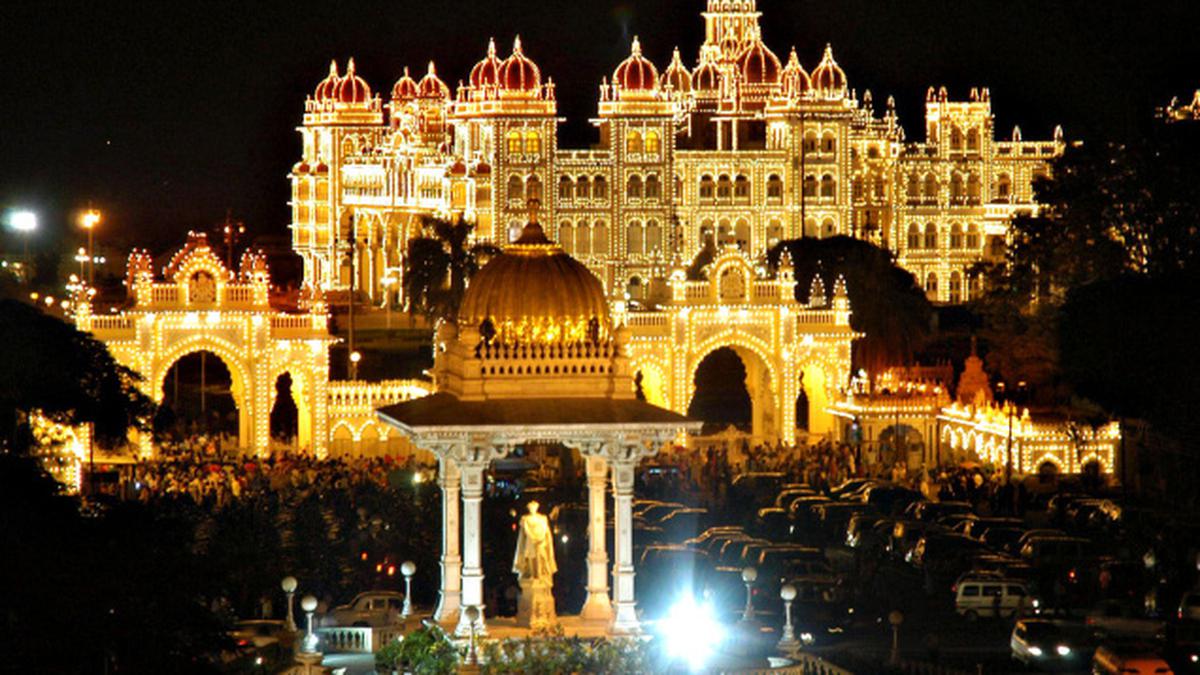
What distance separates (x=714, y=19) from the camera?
108812 millimetres

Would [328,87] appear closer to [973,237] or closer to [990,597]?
[973,237]

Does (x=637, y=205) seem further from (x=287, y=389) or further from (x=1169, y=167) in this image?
(x=1169, y=167)

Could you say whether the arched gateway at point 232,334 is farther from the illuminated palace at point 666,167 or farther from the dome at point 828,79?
the dome at point 828,79

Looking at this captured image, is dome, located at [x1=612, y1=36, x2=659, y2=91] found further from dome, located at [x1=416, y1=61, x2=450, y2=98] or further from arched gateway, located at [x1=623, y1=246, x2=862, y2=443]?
arched gateway, located at [x1=623, y1=246, x2=862, y2=443]

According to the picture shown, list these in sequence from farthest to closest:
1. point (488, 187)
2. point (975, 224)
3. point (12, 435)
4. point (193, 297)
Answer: point (975, 224) → point (488, 187) → point (193, 297) → point (12, 435)

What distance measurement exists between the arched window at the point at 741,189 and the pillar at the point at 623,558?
7178 cm

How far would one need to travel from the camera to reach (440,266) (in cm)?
7062

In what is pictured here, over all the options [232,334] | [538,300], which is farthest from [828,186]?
[538,300]

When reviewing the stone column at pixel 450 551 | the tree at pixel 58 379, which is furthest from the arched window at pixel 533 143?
the stone column at pixel 450 551

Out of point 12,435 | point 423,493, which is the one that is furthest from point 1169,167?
point 12,435

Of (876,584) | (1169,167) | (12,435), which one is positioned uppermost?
(1169,167)

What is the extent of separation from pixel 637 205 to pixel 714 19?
17670 mm

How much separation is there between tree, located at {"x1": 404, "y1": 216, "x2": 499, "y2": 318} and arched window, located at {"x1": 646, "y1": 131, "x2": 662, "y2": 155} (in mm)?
20134

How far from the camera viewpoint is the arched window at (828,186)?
9762 centimetres
